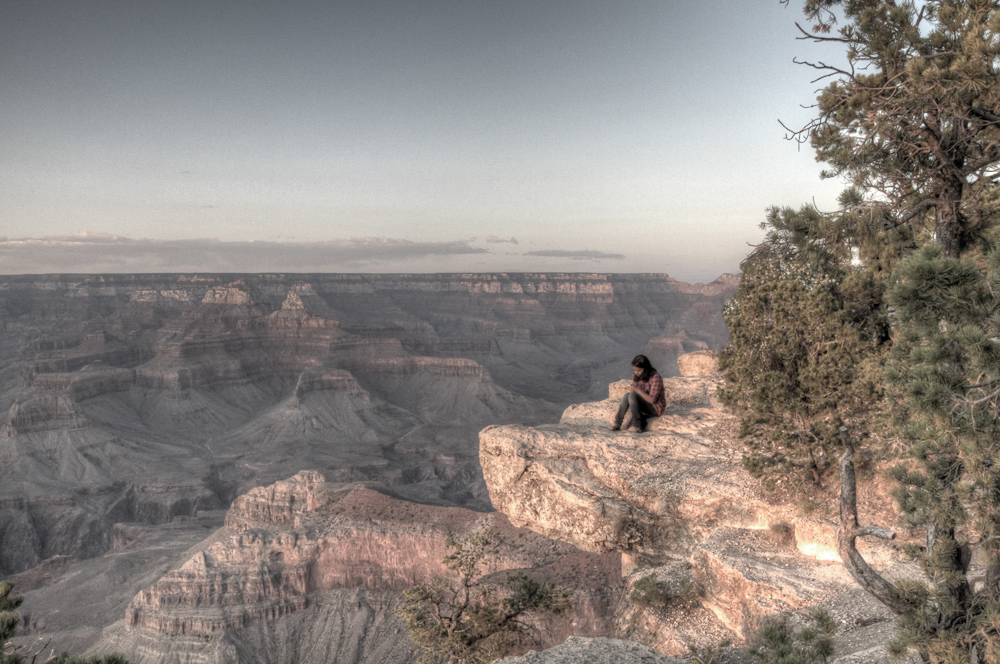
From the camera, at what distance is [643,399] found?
14852 millimetres

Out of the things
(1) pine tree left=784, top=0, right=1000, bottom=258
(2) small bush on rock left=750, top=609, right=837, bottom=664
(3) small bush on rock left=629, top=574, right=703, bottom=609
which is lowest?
(3) small bush on rock left=629, top=574, right=703, bottom=609

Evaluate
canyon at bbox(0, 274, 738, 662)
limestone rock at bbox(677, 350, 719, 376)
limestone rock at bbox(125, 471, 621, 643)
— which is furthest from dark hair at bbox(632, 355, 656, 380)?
limestone rock at bbox(125, 471, 621, 643)

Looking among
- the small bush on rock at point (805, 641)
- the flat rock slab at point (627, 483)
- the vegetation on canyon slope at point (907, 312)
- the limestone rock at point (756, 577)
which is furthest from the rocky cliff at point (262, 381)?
the small bush on rock at point (805, 641)

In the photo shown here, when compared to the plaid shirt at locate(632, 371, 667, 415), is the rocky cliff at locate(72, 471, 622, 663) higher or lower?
lower

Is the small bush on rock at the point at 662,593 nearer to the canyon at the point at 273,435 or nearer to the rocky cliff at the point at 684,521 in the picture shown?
the rocky cliff at the point at 684,521

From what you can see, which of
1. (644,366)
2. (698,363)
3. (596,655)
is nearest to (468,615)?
(596,655)

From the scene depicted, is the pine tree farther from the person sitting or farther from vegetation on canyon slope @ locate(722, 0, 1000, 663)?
the person sitting

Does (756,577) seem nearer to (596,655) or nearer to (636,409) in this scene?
(596,655)

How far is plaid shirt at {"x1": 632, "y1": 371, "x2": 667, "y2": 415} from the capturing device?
14578mm

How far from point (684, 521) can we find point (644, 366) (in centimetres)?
376

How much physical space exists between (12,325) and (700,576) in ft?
581

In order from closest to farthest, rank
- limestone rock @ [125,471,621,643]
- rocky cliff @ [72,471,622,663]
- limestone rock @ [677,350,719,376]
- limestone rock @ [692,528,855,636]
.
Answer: limestone rock @ [692,528,855,636] < limestone rock @ [677,350,719,376] < rocky cliff @ [72,471,622,663] < limestone rock @ [125,471,621,643]

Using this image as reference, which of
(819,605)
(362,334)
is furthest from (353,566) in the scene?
(362,334)

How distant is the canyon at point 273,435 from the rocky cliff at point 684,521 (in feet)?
4.90
